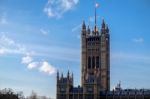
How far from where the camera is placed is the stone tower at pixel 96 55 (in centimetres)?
13675

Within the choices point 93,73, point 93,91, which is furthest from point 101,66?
point 93,91

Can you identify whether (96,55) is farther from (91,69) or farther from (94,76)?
(94,76)

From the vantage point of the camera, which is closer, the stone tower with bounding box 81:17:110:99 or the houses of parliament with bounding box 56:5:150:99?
the houses of parliament with bounding box 56:5:150:99

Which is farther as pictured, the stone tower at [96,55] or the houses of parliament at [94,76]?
the stone tower at [96,55]

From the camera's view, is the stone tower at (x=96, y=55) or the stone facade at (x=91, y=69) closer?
the stone facade at (x=91, y=69)

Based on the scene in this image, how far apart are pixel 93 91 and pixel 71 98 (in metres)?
6.87

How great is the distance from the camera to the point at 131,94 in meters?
124

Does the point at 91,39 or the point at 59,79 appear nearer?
the point at 59,79

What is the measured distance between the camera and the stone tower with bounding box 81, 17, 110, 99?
449ft

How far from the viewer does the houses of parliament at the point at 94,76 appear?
412ft

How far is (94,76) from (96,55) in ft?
47.2

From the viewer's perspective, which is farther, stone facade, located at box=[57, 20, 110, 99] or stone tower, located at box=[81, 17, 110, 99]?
stone tower, located at box=[81, 17, 110, 99]

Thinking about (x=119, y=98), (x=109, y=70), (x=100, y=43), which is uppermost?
(x=100, y=43)

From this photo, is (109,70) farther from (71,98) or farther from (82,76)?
(71,98)
